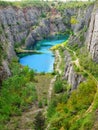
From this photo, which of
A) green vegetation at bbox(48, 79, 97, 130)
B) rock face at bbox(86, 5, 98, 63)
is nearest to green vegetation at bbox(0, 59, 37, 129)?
green vegetation at bbox(48, 79, 97, 130)

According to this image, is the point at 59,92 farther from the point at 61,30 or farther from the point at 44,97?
the point at 61,30

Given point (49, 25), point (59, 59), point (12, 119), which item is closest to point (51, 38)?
point (49, 25)

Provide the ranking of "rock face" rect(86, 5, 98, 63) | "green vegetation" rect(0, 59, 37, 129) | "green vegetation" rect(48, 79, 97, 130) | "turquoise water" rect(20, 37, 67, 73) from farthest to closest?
"turquoise water" rect(20, 37, 67, 73), "rock face" rect(86, 5, 98, 63), "green vegetation" rect(0, 59, 37, 129), "green vegetation" rect(48, 79, 97, 130)

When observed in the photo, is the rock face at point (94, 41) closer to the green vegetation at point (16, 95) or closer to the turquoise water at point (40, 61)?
the green vegetation at point (16, 95)

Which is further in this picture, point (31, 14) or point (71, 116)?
point (31, 14)

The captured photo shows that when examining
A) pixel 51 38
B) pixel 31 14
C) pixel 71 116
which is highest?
pixel 71 116

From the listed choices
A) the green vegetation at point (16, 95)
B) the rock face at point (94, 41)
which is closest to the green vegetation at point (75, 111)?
the green vegetation at point (16, 95)

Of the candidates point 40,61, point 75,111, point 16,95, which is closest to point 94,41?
point 16,95

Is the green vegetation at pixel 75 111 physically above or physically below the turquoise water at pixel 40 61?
above

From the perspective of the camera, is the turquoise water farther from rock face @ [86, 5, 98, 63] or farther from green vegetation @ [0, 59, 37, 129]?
rock face @ [86, 5, 98, 63]

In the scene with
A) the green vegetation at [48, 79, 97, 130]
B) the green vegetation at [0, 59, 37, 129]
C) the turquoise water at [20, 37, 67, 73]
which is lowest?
the turquoise water at [20, 37, 67, 73]

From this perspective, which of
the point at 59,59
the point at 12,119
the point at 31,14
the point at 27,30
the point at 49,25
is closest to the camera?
the point at 12,119
